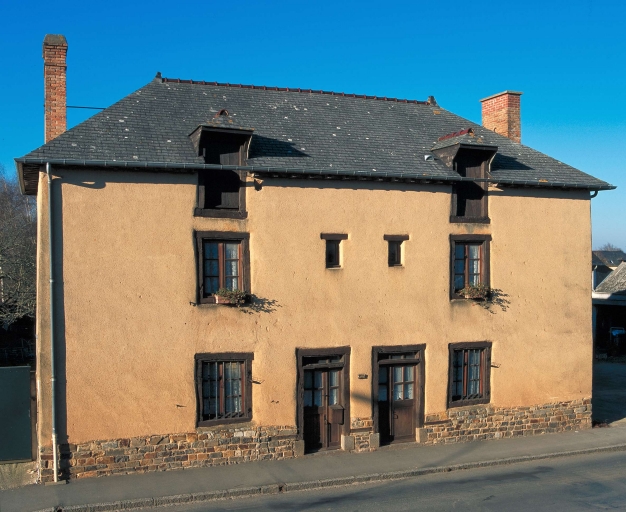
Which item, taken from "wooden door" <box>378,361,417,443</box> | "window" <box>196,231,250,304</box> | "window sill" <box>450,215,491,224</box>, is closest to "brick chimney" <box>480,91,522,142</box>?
"window sill" <box>450,215,491,224</box>

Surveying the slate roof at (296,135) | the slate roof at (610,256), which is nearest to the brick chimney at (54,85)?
the slate roof at (296,135)

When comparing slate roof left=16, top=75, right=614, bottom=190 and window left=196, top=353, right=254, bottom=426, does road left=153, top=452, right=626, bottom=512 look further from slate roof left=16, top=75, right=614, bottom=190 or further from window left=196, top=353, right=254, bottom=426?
slate roof left=16, top=75, right=614, bottom=190

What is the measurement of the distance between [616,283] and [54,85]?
29825mm

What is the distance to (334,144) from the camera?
15.0 m

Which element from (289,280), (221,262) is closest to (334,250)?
(289,280)

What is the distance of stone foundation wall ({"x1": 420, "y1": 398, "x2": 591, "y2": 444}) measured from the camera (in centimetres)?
1485

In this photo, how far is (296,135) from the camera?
14.9m

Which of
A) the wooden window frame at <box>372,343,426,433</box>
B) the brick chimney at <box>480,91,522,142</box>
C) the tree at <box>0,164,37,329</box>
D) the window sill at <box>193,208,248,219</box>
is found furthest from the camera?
the tree at <box>0,164,37,329</box>

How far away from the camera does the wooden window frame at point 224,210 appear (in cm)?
1305

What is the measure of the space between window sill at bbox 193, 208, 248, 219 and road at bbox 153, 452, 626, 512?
5.48 metres

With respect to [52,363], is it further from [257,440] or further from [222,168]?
[222,168]

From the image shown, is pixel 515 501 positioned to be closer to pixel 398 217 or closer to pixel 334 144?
pixel 398 217

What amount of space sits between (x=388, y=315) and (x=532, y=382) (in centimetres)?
434

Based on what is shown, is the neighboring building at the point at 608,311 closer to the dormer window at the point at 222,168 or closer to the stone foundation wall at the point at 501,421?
the stone foundation wall at the point at 501,421
